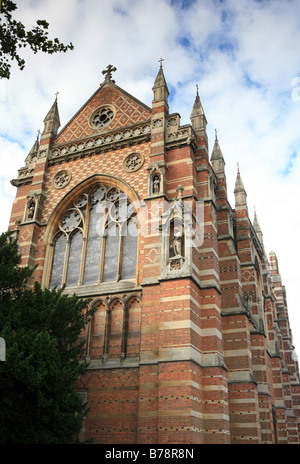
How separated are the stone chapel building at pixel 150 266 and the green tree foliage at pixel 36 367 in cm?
203

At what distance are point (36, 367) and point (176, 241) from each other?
6.56 m

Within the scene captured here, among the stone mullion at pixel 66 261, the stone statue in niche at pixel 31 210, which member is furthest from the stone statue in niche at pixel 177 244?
the stone statue in niche at pixel 31 210

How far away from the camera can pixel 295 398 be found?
3244 cm

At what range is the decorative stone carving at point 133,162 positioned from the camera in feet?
60.5

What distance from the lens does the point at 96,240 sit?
18.0 metres

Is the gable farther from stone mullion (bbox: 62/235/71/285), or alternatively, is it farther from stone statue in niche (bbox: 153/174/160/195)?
stone mullion (bbox: 62/235/71/285)

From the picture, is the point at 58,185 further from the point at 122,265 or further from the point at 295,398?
the point at 295,398

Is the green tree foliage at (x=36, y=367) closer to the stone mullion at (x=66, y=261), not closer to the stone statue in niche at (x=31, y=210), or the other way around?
the stone mullion at (x=66, y=261)

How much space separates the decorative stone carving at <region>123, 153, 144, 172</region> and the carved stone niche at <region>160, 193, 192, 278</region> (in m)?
2.93

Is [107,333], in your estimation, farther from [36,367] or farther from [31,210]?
[31,210]

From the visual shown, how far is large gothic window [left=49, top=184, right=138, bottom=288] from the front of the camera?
1712 cm

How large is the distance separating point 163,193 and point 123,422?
26.7ft

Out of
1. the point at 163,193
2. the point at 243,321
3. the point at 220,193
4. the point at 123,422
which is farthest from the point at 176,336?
the point at 220,193

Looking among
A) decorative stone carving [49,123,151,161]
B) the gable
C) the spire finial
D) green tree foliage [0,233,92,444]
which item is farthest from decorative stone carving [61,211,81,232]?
green tree foliage [0,233,92,444]
